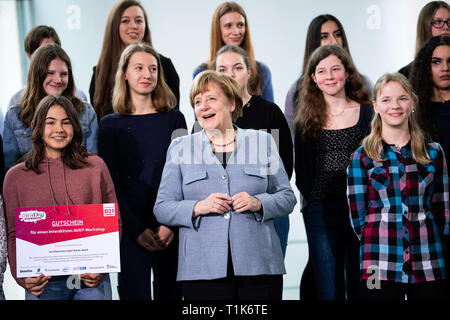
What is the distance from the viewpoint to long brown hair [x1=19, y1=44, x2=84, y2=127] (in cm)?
418

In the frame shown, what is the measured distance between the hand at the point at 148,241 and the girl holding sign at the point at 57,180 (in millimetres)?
297

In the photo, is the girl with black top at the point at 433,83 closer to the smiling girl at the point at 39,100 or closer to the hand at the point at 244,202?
the hand at the point at 244,202

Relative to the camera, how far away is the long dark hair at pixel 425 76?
13.7ft

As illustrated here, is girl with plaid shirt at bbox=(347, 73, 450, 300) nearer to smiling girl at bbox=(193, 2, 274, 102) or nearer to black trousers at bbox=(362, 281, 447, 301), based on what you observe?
black trousers at bbox=(362, 281, 447, 301)

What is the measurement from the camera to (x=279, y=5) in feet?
18.5

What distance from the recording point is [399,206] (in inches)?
139

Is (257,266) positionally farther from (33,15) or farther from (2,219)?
(33,15)

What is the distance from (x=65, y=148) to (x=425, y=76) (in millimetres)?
2193

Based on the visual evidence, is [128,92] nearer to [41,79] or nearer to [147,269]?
[41,79]

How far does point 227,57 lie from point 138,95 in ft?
1.95

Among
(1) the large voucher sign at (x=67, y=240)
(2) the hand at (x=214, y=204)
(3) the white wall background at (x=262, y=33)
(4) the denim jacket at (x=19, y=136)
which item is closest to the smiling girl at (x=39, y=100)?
(4) the denim jacket at (x=19, y=136)

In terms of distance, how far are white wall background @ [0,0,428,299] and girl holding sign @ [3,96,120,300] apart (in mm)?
1832

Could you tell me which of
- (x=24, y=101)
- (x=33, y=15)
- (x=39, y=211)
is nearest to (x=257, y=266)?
(x=39, y=211)

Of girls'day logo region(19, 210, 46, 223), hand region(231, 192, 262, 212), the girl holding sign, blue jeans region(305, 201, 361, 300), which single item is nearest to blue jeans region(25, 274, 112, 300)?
the girl holding sign
